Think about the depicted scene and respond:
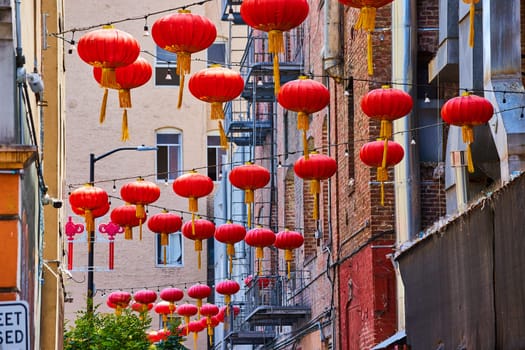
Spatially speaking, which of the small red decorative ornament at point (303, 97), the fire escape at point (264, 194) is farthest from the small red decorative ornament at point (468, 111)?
the fire escape at point (264, 194)

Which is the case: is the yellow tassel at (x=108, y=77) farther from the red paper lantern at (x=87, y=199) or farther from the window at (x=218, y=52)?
the window at (x=218, y=52)

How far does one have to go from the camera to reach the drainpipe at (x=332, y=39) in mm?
28250

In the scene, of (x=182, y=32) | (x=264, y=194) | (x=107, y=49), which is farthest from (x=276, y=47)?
(x=264, y=194)

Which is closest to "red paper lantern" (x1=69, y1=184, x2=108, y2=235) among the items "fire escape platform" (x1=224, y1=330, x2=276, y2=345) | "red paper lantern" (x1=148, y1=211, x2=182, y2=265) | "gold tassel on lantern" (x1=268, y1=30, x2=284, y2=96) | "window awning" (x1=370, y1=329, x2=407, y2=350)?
"red paper lantern" (x1=148, y1=211, x2=182, y2=265)

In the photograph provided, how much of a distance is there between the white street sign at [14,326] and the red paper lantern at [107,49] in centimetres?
908

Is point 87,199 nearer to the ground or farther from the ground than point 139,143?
nearer to the ground

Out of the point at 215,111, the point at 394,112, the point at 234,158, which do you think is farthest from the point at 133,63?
the point at 234,158

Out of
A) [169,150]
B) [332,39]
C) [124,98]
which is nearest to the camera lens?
[124,98]

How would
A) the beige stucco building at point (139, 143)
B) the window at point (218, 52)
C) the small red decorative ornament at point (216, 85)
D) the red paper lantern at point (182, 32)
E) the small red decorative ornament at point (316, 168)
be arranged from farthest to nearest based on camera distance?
the window at point (218, 52) → the beige stucco building at point (139, 143) → the small red decorative ornament at point (316, 168) → the small red decorative ornament at point (216, 85) → the red paper lantern at point (182, 32)

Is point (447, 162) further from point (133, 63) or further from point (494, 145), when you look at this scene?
point (133, 63)

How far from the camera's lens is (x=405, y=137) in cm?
2372

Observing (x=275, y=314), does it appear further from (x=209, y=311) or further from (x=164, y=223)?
(x=209, y=311)

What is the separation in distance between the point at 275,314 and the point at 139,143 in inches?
914

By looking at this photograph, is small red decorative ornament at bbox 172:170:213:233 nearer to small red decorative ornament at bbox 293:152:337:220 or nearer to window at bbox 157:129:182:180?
small red decorative ornament at bbox 293:152:337:220
